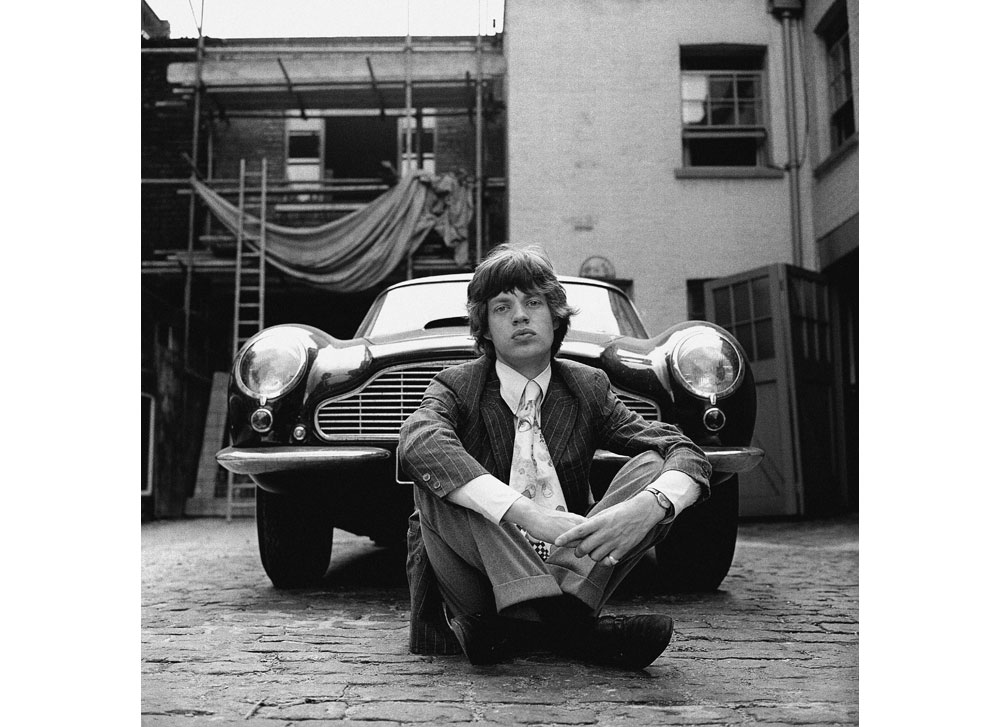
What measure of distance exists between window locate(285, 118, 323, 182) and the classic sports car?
7.17m

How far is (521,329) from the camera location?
1.98 meters

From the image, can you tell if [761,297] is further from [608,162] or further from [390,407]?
[390,407]

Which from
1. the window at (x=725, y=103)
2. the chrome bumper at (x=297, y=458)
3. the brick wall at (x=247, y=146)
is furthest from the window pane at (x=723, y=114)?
the brick wall at (x=247, y=146)

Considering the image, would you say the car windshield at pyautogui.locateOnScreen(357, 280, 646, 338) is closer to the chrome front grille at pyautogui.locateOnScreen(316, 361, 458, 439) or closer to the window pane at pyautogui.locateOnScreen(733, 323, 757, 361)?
the chrome front grille at pyautogui.locateOnScreen(316, 361, 458, 439)

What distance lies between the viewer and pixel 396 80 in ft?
28.0

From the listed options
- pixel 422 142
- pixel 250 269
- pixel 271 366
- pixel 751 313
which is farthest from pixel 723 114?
pixel 422 142

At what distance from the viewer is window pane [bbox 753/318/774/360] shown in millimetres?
6500

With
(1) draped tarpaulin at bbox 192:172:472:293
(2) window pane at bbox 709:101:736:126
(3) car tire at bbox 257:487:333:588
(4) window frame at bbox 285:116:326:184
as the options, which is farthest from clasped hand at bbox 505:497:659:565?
(4) window frame at bbox 285:116:326:184

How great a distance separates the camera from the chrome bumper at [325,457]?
2584mm

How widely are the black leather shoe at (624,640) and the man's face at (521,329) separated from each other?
1.82 feet
